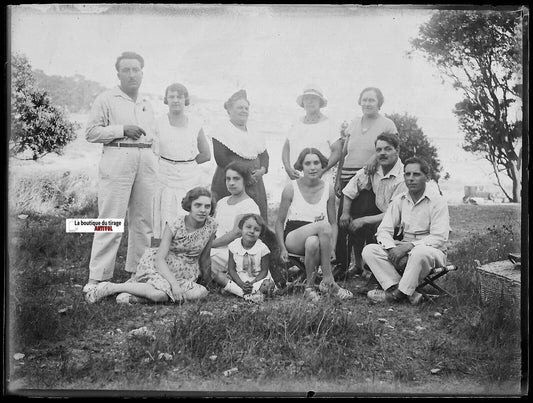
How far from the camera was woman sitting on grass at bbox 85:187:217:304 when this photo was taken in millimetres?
5230

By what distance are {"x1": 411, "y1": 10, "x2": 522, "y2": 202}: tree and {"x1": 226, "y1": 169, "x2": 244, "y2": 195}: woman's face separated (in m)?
2.03

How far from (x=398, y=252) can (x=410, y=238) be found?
0.18 meters

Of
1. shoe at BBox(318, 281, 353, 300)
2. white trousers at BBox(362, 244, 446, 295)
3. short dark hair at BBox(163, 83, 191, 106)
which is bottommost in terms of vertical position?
shoe at BBox(318, 281, 353, 300)

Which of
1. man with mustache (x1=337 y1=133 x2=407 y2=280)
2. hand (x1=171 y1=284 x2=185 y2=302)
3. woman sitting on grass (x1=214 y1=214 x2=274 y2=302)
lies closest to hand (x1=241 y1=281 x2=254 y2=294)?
woman sitting on grass (x1=214 y1=214 x2=274 y2=302)

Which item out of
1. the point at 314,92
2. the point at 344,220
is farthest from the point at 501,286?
the point at 314,92

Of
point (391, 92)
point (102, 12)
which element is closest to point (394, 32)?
point (391, 92)

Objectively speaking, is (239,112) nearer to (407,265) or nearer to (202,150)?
(202,150)

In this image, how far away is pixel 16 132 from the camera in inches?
210

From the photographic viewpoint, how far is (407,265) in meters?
5.26

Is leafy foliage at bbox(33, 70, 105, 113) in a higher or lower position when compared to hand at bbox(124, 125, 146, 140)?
higher

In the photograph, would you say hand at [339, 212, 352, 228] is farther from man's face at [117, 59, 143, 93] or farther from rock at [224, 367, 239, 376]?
man's face at [117, 59, 143, 93]

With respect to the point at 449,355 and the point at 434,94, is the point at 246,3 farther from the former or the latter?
the point at 449,355

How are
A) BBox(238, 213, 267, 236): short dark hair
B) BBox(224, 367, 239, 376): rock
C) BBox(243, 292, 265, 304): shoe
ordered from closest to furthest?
BBox(224, 367, 239, 376): rock, BBox(243, 292, 265, 304): shoe, BBox(238, 213, 267, 236): short dark hair

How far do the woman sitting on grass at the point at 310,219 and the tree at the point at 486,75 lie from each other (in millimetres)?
1405
